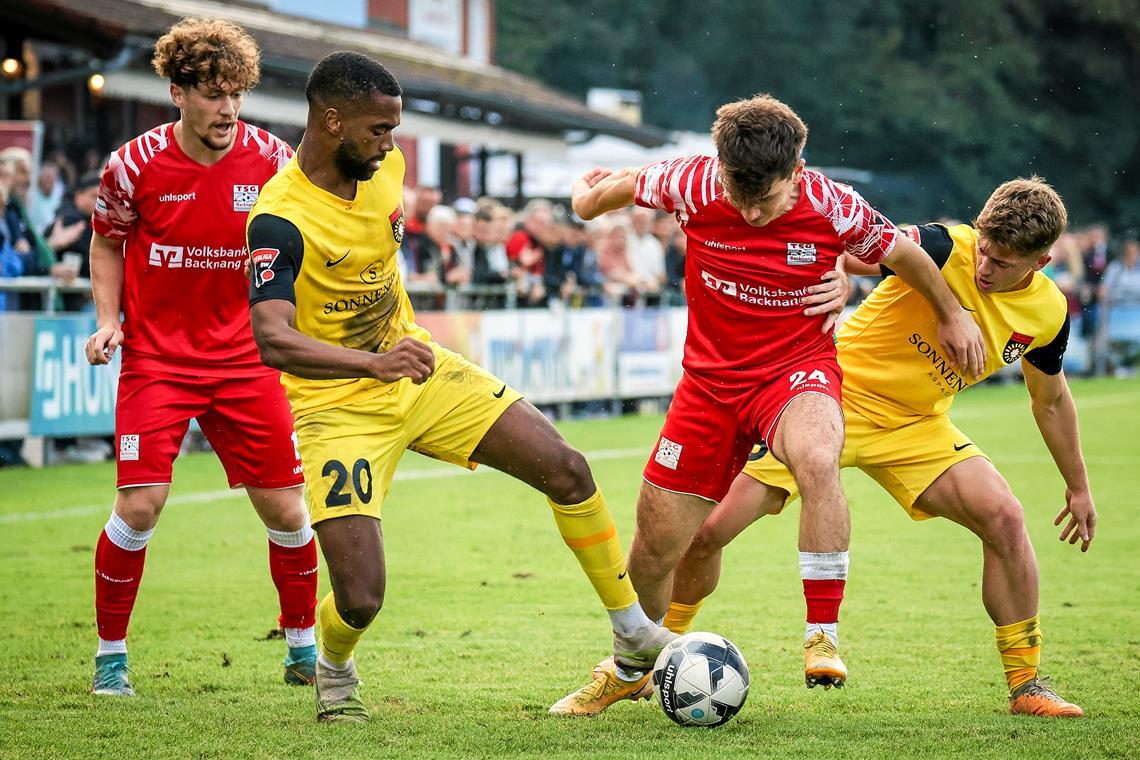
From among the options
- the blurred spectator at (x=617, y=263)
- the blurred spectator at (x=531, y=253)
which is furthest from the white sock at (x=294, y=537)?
the blurred spectator at (x=617, y=263)

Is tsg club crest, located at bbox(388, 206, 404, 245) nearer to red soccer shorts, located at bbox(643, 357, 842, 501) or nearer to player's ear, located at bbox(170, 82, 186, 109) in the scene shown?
player's ear, located at bbox(170, 82, 186, 109)

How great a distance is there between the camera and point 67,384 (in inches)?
508

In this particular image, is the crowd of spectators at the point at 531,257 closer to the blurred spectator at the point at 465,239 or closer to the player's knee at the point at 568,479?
the blurred spectator at the point at 465,239

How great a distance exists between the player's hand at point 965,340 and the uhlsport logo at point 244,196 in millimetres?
2886

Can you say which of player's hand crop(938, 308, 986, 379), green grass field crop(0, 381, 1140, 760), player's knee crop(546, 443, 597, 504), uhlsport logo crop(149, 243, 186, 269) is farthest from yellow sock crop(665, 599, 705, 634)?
uhlsport logo crop(149, 243, 186, 269)

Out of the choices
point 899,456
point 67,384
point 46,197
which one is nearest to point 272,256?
point 899,456

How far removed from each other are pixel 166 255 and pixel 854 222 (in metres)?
2.82

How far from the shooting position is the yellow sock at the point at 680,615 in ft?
21.1

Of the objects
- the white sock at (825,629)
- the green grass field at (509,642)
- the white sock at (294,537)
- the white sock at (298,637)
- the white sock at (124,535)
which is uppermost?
the white sock at (124,535)

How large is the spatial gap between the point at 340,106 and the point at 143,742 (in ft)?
7.64

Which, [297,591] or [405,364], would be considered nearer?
[405,364]

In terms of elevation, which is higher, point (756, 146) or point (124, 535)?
point (756, 146)

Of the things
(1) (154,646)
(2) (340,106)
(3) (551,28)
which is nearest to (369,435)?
(2) (340,106)

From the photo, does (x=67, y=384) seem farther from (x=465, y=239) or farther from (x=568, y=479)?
(x=568, y=479)
